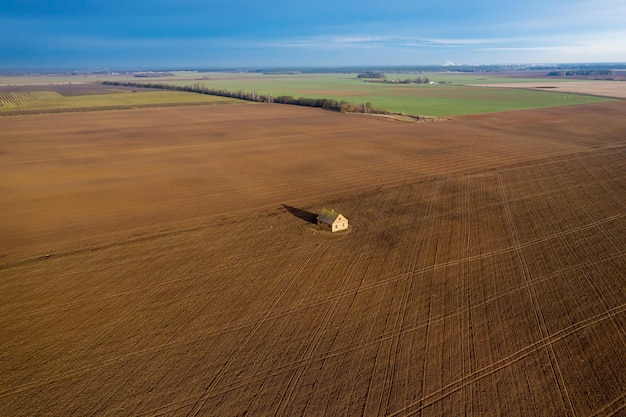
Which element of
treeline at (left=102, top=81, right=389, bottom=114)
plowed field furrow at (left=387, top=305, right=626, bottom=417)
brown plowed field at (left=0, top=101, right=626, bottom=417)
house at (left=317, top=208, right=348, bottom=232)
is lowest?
plowed field furrow at (left=387, top=305, right=626, bottom=417)

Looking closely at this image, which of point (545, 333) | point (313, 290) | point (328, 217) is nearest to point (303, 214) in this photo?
point (328, 217)

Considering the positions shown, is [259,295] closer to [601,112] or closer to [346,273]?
[346,273]

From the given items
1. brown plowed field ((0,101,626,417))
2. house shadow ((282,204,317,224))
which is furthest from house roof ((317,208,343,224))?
house shadow ((282,204,317,224))

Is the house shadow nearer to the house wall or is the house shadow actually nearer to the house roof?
the house roof

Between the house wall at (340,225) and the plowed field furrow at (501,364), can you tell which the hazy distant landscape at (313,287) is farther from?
the house wall at (340,225)

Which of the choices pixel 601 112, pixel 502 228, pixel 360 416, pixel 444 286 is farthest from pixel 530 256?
pixel 601 112
